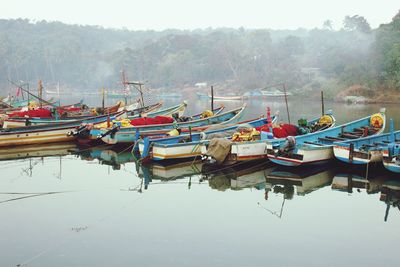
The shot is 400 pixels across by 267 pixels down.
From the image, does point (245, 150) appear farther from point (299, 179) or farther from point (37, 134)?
point (37, 134)

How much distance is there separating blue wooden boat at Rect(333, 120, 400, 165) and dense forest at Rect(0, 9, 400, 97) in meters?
39.4

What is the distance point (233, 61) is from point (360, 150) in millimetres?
84959

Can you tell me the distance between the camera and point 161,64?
107062 millimetres

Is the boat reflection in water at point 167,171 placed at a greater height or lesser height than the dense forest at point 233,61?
lesser

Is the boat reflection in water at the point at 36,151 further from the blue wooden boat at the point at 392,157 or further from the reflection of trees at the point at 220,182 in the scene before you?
the blue wooden boat at the point at 392,157

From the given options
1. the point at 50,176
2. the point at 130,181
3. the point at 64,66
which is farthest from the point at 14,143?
the point at 64,66

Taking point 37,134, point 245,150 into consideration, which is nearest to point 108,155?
point 37,134

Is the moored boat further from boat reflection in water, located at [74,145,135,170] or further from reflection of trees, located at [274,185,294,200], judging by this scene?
reflection of trees, located at [274,185,294,200]

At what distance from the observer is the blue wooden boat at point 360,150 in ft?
51.3

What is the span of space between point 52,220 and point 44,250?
1948 millimetres

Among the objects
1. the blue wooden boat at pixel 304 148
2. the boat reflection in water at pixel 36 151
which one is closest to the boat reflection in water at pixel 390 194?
the blue wooden boat at pixel 304 148

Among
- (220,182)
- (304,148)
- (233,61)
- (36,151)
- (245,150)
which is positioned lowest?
(36,151)

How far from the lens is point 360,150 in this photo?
16.0 meters

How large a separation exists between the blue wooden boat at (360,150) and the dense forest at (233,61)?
39.4 m
